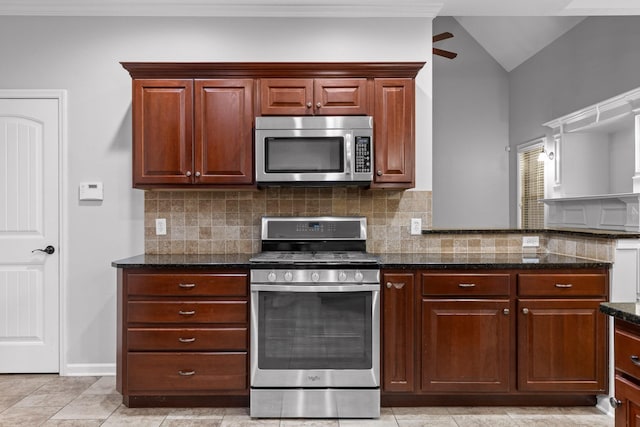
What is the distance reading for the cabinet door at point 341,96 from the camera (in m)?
3.13

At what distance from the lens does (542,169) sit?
6.46 meters

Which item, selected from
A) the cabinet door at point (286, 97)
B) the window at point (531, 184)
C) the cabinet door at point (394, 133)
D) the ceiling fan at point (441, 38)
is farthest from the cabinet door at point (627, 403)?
the window at point (531, 184)

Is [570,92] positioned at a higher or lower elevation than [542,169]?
higher

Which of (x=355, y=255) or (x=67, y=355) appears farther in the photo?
(x=67, y=355)

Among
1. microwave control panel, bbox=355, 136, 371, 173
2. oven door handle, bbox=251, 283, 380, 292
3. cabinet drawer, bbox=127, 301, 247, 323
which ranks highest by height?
microwave control panel, bbox=355, 136, 371, 173

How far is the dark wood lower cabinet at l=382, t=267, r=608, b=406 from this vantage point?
2795mm

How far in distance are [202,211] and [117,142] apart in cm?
79

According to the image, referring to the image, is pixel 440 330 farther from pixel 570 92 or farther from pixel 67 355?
pixel 570 92

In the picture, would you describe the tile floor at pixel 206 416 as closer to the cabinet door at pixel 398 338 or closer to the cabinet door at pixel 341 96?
the cabinet door at pixel 398 338

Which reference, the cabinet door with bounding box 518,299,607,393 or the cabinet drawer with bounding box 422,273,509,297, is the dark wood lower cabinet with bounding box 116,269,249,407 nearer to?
the cabinet drawer with bounding box 422,273,509,297

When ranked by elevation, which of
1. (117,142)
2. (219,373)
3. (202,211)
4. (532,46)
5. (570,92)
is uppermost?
(532,46)

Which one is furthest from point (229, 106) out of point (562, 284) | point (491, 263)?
point (562, 284)

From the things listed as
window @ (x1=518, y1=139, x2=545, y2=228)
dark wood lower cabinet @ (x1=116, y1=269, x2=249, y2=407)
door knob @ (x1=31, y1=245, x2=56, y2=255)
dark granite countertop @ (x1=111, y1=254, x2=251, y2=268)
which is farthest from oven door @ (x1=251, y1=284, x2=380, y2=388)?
window @ (x1=518, y1=139, x2=545, y2=228)

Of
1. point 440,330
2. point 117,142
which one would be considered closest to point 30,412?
point 117,142
